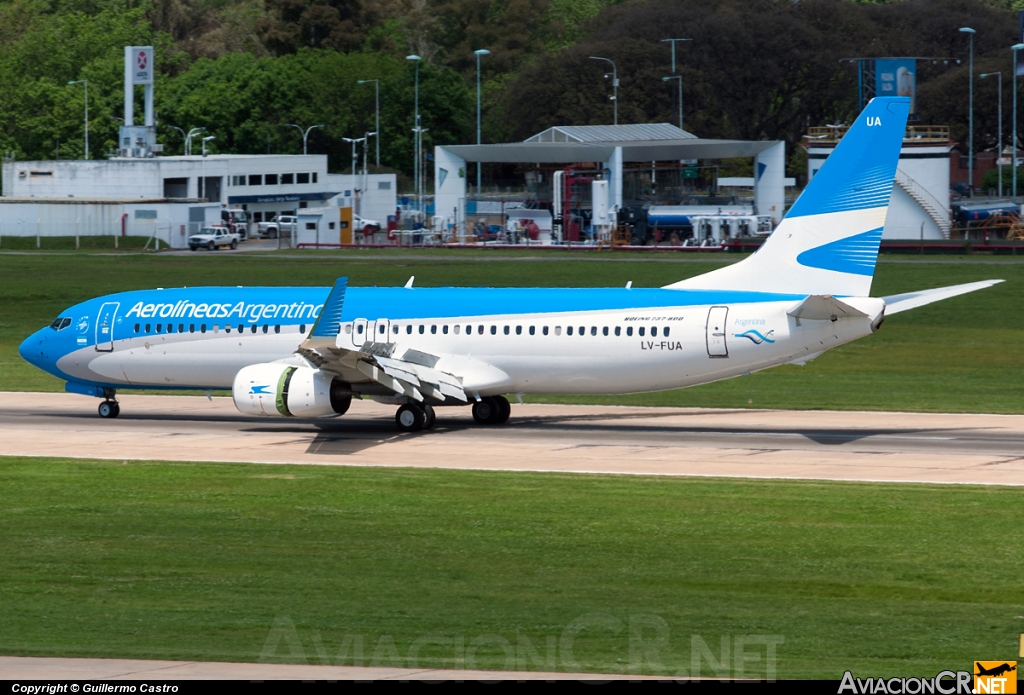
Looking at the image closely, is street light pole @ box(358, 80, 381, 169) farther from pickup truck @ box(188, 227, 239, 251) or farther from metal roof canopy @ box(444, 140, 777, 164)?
pickup truck @ box(188, 227, 239, 251)

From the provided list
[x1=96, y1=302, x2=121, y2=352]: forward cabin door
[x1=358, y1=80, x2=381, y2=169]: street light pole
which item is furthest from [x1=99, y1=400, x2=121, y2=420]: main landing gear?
[x1=358, y1=80, x2=381, y2=169]: street light pole

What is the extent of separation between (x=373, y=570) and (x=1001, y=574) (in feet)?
31.5

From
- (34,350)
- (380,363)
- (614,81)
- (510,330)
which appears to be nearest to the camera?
(380,363)

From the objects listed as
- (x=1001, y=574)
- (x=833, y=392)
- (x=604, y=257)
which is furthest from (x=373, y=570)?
(x=604, y=257)

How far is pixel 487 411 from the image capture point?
41.2m

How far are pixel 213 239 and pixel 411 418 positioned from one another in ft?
279

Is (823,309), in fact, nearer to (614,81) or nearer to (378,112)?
(614,81)

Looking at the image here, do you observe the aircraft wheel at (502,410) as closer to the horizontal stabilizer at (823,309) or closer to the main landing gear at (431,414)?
the main landing gear at (431,414)

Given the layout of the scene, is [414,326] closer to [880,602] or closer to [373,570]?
[373,570]

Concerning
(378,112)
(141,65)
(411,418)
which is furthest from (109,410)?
(378,112)

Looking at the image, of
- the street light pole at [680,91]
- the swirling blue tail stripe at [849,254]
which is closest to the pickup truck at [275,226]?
the street light pole at [680,91]

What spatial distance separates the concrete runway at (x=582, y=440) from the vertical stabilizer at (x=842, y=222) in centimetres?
402

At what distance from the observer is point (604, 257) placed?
4045 inches

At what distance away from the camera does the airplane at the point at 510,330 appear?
36.4 meters
